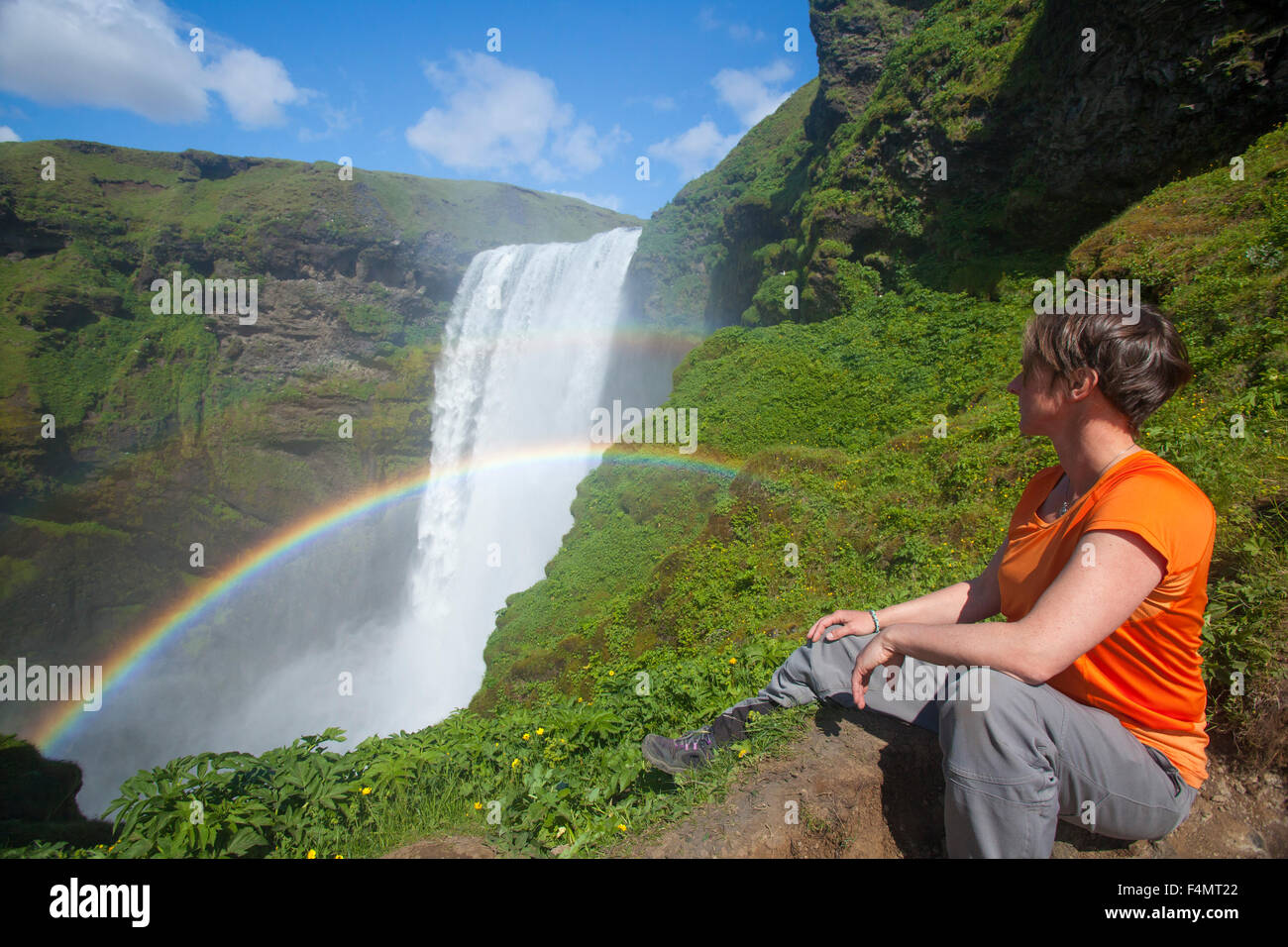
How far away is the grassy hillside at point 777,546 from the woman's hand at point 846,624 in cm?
44

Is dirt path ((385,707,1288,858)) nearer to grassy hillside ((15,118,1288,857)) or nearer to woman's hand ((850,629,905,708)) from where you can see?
grassy hillside ((15,118,1288,857))

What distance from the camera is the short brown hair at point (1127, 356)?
66.5 inches

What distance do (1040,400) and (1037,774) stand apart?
1081 millimetres

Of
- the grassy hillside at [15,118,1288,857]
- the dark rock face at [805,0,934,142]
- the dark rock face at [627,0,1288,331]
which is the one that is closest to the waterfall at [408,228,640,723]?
the dark rock face at [627,0,1288,331]

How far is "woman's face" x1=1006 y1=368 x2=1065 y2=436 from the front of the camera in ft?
6.11

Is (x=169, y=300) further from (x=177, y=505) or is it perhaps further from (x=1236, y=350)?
(x=1236, y=350)

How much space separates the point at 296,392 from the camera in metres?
40.0

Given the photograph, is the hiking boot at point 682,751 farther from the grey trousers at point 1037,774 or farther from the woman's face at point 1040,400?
the woman's face at point 1040,400

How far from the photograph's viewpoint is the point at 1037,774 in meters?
1.56

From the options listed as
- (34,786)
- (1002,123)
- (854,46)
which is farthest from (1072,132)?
(34,786)

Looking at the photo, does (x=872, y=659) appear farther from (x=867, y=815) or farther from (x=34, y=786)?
(x=34, y=786)

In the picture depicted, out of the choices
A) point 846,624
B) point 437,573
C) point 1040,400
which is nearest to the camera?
point 1040,400
